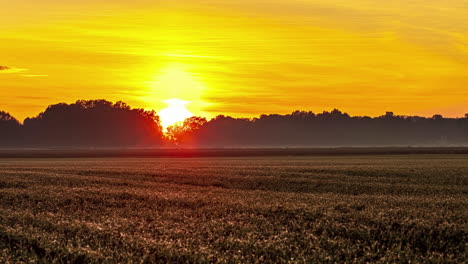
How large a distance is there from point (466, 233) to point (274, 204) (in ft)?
32.4

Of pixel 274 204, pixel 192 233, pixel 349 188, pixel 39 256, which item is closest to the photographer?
pixel 39 256

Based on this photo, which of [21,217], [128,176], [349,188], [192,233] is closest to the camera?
[192,233]

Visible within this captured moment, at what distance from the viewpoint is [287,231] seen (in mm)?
19281

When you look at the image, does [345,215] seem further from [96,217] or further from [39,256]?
[39,256]

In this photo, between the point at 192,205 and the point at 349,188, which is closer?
the point at 192,205

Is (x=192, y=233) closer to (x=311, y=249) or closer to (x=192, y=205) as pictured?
(x=311, y=249)

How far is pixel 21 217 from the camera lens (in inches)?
848

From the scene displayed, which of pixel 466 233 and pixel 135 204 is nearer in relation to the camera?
pixel 466 233

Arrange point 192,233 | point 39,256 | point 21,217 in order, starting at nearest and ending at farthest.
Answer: point 39,256 < point 192,233 < point 21,217

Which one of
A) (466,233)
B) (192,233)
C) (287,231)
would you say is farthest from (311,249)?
(466,233)

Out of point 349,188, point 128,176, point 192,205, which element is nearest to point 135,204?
point 192,205

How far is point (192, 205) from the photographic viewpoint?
87.0ft

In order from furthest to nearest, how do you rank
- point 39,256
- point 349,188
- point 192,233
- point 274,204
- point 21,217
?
point 349,188 → point 274,204 → point 21,217 → point 192,233 → point 39,256

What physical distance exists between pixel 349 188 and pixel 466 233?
65.4ft
